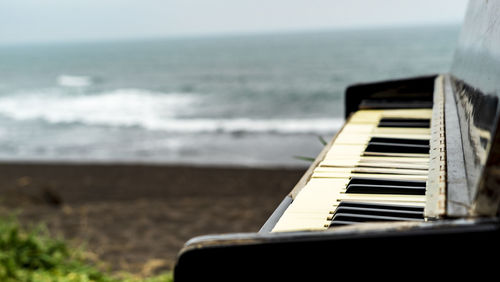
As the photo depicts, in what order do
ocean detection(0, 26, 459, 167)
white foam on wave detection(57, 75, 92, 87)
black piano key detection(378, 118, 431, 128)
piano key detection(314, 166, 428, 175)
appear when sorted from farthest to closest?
white foam on wave detection(57, 75, 92, 87) < ocean detection(0, 26, 459, 167) < black piano key detection(378, 118, 431, 128) < piano key detection(314, 166, 428, 175)

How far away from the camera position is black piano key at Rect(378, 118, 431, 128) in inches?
86.5

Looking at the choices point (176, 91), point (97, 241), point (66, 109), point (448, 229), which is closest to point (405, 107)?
point (448, 229)

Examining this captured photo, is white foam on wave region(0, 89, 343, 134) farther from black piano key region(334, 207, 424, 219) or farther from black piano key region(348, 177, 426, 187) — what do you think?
black piano key region(334, 207, 424, 219)

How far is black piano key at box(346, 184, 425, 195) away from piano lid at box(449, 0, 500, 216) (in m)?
0.17

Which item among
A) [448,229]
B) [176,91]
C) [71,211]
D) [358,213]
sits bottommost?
[176,91]

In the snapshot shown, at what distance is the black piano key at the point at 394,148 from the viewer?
181cm

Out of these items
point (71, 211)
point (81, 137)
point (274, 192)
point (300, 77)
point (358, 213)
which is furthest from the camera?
point (300, 77)

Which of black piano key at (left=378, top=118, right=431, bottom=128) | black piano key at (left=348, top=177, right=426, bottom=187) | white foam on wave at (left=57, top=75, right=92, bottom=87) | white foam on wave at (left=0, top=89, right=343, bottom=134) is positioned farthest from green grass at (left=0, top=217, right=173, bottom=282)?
white foam on wave at (left=57, top=75, right=92, bottom=87)

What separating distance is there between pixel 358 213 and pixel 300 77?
44844mm

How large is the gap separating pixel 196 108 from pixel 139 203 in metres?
22.5

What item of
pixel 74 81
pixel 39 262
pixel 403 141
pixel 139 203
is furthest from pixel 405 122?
pixel 74 81

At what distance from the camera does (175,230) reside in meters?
8.48

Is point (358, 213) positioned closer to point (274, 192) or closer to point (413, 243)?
point (413, 243)

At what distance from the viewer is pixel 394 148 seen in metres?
1.84
